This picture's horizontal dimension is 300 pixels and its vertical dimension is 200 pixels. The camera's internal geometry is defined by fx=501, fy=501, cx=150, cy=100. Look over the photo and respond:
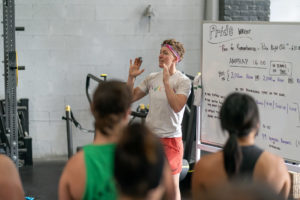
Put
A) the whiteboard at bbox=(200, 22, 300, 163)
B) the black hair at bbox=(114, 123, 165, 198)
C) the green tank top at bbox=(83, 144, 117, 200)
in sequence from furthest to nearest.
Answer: the whiteboard at bbox=(200, 22, 300, 163), the green tank top at bbox=(83, 144, 117, 200), the black hair at bbox=(114, 123, 165, 198)

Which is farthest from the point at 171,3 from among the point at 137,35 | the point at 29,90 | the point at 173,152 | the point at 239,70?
the point at 173,152

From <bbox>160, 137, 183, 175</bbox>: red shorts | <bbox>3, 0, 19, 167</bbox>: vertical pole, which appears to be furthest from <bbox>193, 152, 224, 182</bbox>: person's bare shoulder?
<bbox>3, 0, 19, 167</bbox>: vertical pole

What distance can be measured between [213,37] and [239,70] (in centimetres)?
34

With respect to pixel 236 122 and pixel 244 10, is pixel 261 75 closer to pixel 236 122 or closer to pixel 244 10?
pixel 236 122

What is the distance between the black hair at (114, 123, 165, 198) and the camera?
1.25 meters

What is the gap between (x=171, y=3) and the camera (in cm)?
555

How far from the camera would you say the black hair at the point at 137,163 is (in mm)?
1247

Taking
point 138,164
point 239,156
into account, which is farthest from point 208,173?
point 138,164

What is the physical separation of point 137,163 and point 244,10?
4744 mm

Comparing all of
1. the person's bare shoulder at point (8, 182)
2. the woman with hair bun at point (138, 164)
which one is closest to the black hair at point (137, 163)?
the woman with hair bun at point (138, 164)

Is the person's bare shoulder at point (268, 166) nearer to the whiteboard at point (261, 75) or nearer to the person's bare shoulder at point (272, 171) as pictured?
the person's bare shoulder at point (272, 171)

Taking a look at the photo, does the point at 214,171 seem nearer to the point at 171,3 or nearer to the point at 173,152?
the point at 173,152

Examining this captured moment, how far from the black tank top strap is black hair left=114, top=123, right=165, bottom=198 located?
0.56 meters

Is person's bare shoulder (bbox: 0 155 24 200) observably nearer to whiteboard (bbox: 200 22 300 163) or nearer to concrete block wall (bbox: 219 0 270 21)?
whiteboard (bbox: 200 22 300 163)
